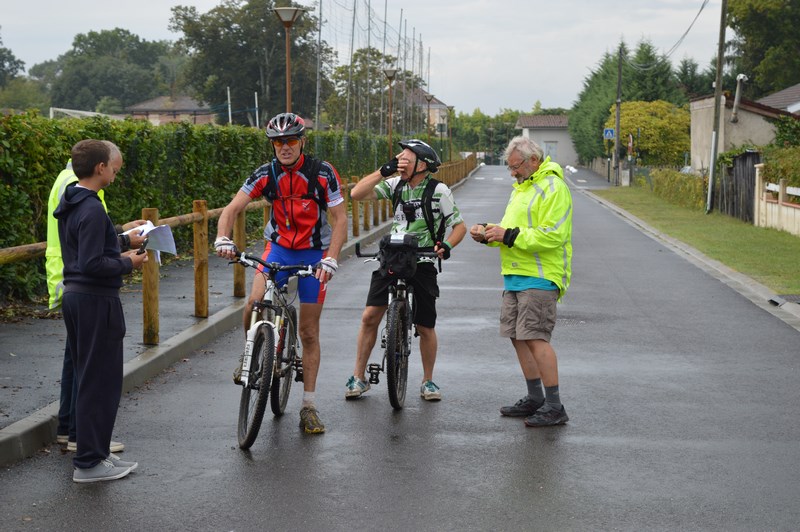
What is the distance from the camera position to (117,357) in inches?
223

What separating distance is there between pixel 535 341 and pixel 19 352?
162 inches

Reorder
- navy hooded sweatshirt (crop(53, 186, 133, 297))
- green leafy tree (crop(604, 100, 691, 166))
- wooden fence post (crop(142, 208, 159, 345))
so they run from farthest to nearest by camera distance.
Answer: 1. green leafy tree (crop(604, 100, 691, 166))
2. wooden fence post (crop(142, 208, 159, 345))
3. navy hooded sweatshirt (crop(53, 186, 133, 297))

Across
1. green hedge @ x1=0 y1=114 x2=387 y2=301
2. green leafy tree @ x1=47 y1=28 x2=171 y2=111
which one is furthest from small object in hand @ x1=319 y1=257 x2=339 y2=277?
green leafy tree @ x1=47 y1=28 x2=171 y2=111

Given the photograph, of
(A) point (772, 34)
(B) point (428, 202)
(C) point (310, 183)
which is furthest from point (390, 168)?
(A) point (772, 34)

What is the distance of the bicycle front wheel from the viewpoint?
23.3 feet

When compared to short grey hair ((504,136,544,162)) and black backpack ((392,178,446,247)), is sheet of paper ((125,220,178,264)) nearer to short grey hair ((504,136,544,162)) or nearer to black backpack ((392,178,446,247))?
black backpack ((392,178,446,247))

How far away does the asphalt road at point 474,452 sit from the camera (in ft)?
16.7

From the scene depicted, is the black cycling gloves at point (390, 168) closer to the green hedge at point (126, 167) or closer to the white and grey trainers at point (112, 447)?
the white and grey trainers at point (112, 447)

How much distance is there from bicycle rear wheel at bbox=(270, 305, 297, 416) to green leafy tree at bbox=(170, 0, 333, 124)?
80.0 m

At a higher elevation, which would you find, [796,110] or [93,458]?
[796,110]

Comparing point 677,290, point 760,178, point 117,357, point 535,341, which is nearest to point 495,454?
point 535,341

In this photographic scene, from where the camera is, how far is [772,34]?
247ft

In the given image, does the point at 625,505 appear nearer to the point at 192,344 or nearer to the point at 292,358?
the point at 292,358

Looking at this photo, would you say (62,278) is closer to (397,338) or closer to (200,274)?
(397,338)
